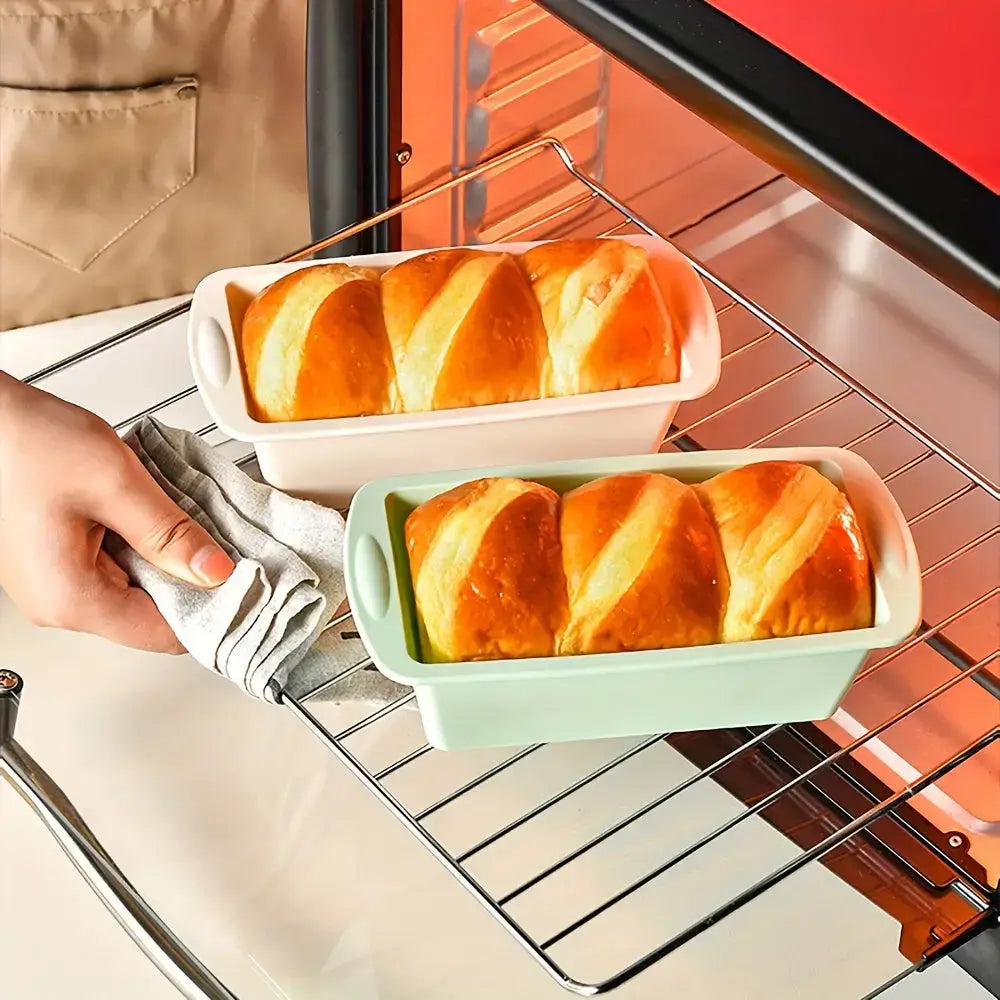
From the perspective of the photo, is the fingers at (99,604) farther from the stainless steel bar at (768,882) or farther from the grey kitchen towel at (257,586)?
the stainless steel bar at (768,882)

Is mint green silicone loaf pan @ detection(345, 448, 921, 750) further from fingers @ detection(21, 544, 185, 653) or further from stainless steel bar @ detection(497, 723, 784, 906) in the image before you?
fingers @ detection(21, 544, 185, 653)

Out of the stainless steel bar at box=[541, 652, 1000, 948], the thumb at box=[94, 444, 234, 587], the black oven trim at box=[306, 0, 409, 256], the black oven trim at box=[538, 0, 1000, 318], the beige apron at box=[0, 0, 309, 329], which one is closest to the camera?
the black oven trim at box=[538, 0, 1000, 318]

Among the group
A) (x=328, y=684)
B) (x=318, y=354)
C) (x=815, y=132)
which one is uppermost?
(x=815, y=132)

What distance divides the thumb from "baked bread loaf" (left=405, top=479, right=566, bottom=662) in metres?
0.11

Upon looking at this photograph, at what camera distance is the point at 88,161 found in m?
0.97

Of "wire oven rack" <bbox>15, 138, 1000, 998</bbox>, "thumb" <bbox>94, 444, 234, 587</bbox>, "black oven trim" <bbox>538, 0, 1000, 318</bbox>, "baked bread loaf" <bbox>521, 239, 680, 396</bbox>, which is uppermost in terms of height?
"black oven trim" <bbox>538, 0, 1000, 318</bbox>

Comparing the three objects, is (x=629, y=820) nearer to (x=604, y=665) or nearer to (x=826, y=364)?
(x=604, y=665)

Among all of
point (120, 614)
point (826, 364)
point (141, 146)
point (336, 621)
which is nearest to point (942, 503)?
point (826, 364)

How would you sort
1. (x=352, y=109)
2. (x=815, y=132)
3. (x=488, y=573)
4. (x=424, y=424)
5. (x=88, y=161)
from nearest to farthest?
(x=815, y=132), (x=488, y=573), (x=424, y=424), (x=352, y=109), (x=88, y=161)

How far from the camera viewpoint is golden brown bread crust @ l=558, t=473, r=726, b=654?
23.4 inches

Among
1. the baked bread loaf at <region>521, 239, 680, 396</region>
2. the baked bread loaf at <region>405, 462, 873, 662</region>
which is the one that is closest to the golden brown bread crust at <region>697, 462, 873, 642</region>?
the baked bread loaf at <region>405, 462, 873, 662</region>

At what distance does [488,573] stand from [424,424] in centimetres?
12

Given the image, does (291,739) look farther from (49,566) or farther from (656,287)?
(656,287)

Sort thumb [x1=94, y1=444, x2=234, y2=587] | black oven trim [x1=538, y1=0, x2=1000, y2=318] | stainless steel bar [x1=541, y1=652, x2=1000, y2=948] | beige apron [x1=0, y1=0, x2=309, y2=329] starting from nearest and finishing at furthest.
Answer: black oven trim [x1=538, y1=0, x2=1000, y2=318] → stainless steel bar [x1=541, y1=652, x2=1000, y2=948] → thumb [x1=94, y1=444, x2=234, y2=587] → beige apron [x1=0, y1=0, x2=309, y2=329]
